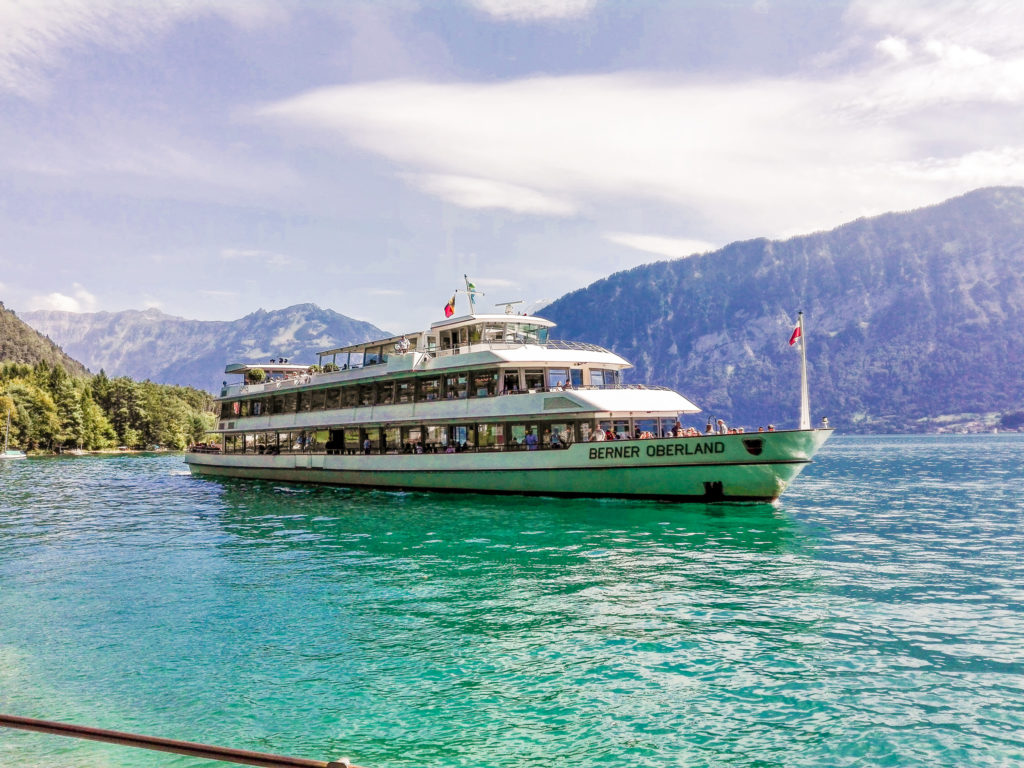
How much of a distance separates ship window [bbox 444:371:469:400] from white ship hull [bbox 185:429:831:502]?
3249 millimetres

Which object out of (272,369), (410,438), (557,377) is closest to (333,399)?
(410,438)

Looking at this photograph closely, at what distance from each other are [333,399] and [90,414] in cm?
9756

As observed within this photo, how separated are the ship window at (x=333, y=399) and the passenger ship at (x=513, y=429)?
0.09m

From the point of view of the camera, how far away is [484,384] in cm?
3622

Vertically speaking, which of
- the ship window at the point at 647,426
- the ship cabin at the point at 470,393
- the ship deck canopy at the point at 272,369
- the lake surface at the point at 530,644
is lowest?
the lake surface at the point at 530,644

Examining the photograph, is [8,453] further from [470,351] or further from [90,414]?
[470,351]

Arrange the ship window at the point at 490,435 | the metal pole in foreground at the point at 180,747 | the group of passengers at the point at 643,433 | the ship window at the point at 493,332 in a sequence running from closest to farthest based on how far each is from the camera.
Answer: the metal pole in foreground at the point at 180,747 < the group of passengers at the point at 643,433 < the ship window at the point at 490,435 < the ship window at the point at 493,332

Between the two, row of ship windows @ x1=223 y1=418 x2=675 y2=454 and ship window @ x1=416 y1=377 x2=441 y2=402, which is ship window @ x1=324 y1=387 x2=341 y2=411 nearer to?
row of ship windows @ x1=223 y1=418 x2=675 y2=454

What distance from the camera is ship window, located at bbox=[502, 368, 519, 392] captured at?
116ft

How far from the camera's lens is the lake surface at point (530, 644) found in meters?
8.95

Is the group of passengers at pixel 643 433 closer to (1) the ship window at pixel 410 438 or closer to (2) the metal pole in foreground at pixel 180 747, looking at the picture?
(1) the ship window at pixel 410 438

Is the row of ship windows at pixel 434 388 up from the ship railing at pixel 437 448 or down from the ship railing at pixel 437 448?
up

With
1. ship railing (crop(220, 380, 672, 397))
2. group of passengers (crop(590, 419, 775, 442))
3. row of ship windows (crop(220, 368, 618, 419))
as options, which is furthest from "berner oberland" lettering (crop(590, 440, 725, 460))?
row of ship windows (crop(220, 368, 618, 419))

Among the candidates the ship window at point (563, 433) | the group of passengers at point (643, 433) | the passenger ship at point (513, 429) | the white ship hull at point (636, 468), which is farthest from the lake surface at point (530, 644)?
the ship window at point (563, 433)
